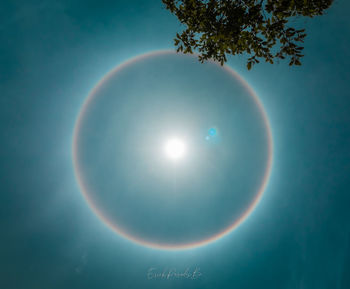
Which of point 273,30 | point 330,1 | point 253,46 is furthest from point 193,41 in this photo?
point 330,1

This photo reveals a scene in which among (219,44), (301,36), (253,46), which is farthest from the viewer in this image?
(219,44)

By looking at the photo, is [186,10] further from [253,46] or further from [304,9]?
[304,9]

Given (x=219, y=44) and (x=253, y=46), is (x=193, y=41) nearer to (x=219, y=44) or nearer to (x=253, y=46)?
(x=219, y=44)

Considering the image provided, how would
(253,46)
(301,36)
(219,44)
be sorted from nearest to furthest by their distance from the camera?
(301,36) → (253,46) → (219,44)

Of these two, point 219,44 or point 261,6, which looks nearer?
point 261,6

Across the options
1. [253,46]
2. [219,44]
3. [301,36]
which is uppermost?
[219,44]

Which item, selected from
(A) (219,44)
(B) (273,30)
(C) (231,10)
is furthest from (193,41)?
(B) (273,30)

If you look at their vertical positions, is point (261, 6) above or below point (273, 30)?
above

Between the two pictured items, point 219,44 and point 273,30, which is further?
point 219,44

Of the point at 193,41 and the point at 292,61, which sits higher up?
the point at 193,41
